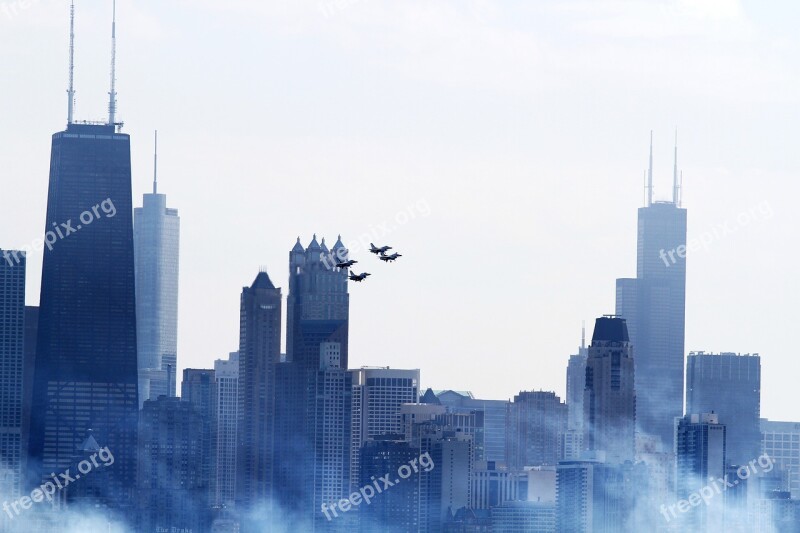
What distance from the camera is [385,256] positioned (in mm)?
105125

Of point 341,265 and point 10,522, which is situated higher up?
point 341,265

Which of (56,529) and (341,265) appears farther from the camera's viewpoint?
(56,529)

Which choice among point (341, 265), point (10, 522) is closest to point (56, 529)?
point (10, 522)

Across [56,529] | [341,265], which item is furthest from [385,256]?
[56,529]

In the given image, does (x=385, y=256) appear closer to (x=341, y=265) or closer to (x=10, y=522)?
(x=341, y=265)

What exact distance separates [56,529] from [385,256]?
10053cm

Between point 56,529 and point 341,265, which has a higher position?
point 341,265

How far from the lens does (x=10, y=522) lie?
655 feet

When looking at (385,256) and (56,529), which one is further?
(56,529)

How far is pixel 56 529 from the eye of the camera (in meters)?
198

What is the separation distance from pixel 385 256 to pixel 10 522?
103027 mm

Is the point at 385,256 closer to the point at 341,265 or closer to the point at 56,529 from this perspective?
the point at 341,265

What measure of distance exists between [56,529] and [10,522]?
453cm

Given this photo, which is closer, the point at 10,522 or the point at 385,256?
the point at 385,256
